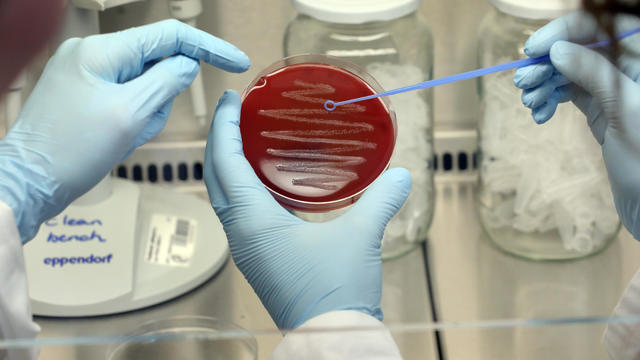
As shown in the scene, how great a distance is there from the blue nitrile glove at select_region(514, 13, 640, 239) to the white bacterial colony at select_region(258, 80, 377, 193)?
0.28 m

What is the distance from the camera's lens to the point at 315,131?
1.04m

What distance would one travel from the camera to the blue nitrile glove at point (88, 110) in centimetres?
102

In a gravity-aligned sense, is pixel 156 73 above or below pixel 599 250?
above

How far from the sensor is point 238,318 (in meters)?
1.18

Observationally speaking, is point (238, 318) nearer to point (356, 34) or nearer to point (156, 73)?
point (156, 73)

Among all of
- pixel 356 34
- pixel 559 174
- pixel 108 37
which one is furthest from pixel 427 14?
pixel 108 37

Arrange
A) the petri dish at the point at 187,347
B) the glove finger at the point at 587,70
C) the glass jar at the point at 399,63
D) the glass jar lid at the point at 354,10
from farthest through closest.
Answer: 1. the glass jar at the point at 399,63
2. the glass jar lid at the point at 354,10
3. the glove finger at the point at 587,70
4. the petri dish at the point at 187,347

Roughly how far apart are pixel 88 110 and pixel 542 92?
687 millimetres

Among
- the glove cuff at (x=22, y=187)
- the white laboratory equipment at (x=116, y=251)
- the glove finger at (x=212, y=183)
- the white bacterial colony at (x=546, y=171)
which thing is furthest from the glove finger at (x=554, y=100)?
the glove cuff at (x=22, y=187)

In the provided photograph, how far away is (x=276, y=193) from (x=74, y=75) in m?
0.35

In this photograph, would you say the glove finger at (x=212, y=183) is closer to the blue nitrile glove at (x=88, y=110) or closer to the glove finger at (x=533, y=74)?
the blue nitrile glove at (x=88, y=110)

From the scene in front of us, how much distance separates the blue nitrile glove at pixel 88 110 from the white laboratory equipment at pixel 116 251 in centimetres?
14

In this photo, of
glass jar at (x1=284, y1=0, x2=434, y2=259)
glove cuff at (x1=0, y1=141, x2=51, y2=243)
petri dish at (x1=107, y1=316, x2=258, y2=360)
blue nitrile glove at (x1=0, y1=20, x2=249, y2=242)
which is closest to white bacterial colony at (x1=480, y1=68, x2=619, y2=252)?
glass jar at (x1=284, y1=0, x2=434, y2=259)

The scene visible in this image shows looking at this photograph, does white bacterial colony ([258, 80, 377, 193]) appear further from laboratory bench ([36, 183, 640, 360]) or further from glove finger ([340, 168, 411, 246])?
laboratory bench ([36, 183, 640, 360])
